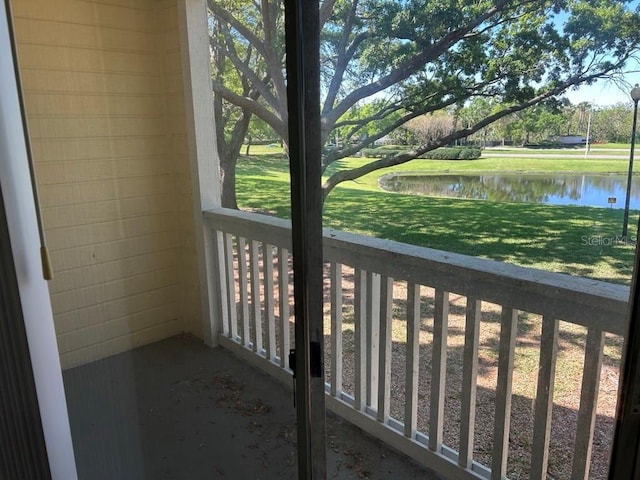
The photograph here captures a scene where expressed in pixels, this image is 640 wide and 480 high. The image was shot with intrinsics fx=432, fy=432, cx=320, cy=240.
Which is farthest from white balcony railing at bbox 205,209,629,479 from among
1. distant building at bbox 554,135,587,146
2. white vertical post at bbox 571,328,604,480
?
distant building at bbox 554,135,587,146

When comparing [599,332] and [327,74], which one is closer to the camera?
[599,332]

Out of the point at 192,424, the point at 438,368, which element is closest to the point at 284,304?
the point at 438,368

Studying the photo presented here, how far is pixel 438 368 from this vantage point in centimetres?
152

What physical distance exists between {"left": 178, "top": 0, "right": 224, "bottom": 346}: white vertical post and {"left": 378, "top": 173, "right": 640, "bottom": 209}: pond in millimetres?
794

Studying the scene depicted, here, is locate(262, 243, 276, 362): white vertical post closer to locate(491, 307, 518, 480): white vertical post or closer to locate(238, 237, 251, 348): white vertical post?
locate(238, 237, 251, 348): white vertical post

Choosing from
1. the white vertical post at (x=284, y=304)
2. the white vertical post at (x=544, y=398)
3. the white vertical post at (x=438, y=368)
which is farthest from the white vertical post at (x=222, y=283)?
the white vertical post at (x=544, y=398)

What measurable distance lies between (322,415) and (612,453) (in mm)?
762

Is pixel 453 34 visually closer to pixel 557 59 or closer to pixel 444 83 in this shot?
pixel 444 83

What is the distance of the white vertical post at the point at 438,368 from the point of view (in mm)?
1400

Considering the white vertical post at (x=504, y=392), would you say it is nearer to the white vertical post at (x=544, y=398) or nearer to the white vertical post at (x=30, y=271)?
the white vertical post at (x=544, y=398)

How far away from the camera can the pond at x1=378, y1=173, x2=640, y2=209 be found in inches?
33.0

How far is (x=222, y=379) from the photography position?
78.4 inches

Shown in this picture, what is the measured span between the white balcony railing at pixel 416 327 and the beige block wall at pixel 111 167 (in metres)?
0.34

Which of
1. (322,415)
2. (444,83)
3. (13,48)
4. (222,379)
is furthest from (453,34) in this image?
(222,379)
